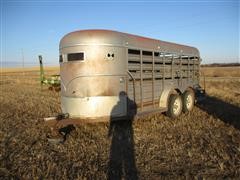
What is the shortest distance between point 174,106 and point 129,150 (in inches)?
138

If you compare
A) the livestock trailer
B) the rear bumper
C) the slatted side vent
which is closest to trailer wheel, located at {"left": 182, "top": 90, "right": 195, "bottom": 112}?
the slatted side vent

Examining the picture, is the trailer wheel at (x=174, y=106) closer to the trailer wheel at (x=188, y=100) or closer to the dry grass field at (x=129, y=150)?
the dry grass field at (x=129, y=150)

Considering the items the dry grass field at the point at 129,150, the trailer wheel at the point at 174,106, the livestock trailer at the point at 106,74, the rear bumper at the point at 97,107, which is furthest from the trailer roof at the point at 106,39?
the dry grass field at the point at 129,150

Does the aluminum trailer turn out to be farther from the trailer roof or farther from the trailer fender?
the trailer fender

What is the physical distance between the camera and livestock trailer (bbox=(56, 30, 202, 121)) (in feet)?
22.5

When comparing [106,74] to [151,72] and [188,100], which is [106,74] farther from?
[188,100]

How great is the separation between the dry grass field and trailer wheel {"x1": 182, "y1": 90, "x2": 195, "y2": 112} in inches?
33.1

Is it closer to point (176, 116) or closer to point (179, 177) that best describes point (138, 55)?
point (176, 116)

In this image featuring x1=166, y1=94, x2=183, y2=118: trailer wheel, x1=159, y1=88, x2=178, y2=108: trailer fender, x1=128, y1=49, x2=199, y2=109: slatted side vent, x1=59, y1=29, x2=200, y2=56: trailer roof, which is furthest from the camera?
x1=166, y1=94, x2=183, y2=118: trailer wheel

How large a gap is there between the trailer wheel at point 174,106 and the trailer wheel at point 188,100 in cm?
39

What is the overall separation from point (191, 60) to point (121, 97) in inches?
174

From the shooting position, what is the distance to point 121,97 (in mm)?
7105

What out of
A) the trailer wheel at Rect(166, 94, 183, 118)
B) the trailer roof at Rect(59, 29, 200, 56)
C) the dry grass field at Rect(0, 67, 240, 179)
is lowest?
the dry grass field at Rect(0, 67, 240, 179)

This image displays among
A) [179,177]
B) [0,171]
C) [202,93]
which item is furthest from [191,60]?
[0,171]
